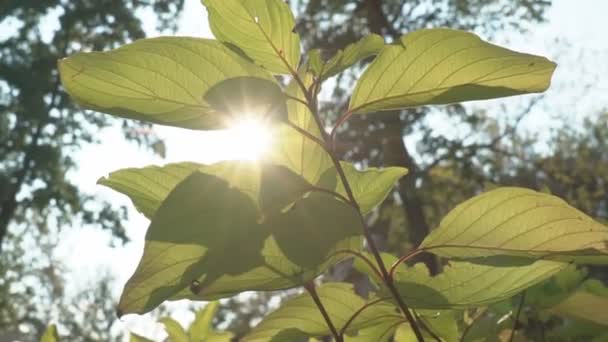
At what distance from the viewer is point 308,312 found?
1.73 ft

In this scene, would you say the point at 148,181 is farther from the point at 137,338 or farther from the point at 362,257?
the point at 137,338

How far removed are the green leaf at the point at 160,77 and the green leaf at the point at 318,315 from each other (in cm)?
16

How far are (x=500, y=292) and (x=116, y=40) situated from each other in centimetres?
1243

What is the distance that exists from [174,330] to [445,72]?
1.73ft

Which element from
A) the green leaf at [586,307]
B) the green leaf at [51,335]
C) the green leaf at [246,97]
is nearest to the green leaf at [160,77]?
the green leaf at [246,97]

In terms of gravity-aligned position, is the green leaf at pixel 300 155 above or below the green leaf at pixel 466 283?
above

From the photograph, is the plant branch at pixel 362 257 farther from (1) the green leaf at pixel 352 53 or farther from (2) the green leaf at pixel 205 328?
(2) the green leaf at pixel 205 328

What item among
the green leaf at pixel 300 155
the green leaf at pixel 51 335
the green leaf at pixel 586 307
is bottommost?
the green leaf at pixel 586 307

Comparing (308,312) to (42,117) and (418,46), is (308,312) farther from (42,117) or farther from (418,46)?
(42,117)

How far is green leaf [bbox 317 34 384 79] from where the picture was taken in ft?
1.57

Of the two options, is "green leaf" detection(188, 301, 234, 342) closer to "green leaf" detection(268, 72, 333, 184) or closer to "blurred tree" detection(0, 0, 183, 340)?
"green leaf" detection(268, 72, 333, 184)

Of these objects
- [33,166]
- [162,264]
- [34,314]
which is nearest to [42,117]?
[33,166]

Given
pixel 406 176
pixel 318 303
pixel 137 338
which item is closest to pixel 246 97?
pixel 318 303

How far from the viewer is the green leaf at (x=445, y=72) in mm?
426
